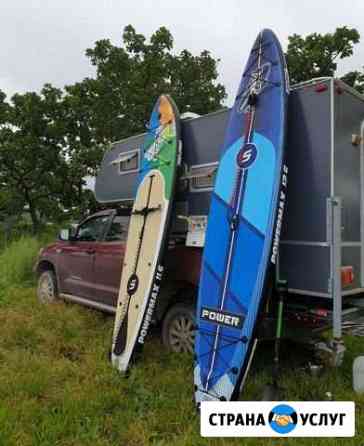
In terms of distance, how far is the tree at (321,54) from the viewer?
11.9 metres

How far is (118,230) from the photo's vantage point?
18.7 ft

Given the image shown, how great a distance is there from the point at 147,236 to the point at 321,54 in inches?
382

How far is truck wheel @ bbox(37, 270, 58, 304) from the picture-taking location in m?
6.98

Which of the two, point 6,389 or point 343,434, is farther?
point 6,389

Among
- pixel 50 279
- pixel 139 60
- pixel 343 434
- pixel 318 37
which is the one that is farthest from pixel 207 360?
pixel 139 60

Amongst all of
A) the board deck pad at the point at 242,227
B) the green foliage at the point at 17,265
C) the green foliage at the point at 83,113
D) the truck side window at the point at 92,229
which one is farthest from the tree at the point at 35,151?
the board deck pad at the point at 242,227

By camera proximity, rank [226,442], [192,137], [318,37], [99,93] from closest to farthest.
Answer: [226,442]
[192,137]
[318,37]
[99,93]

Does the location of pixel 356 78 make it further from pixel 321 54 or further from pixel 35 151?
pixel 35 151

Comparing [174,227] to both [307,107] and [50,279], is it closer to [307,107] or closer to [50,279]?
[307,107]

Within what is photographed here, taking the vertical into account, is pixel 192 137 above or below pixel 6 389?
above

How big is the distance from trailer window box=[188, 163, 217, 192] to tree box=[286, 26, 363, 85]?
8634 millimetres

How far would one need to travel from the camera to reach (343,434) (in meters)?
2.89

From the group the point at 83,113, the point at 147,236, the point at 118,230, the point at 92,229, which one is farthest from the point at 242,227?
the point at 83,113

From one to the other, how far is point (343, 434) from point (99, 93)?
1294cm
